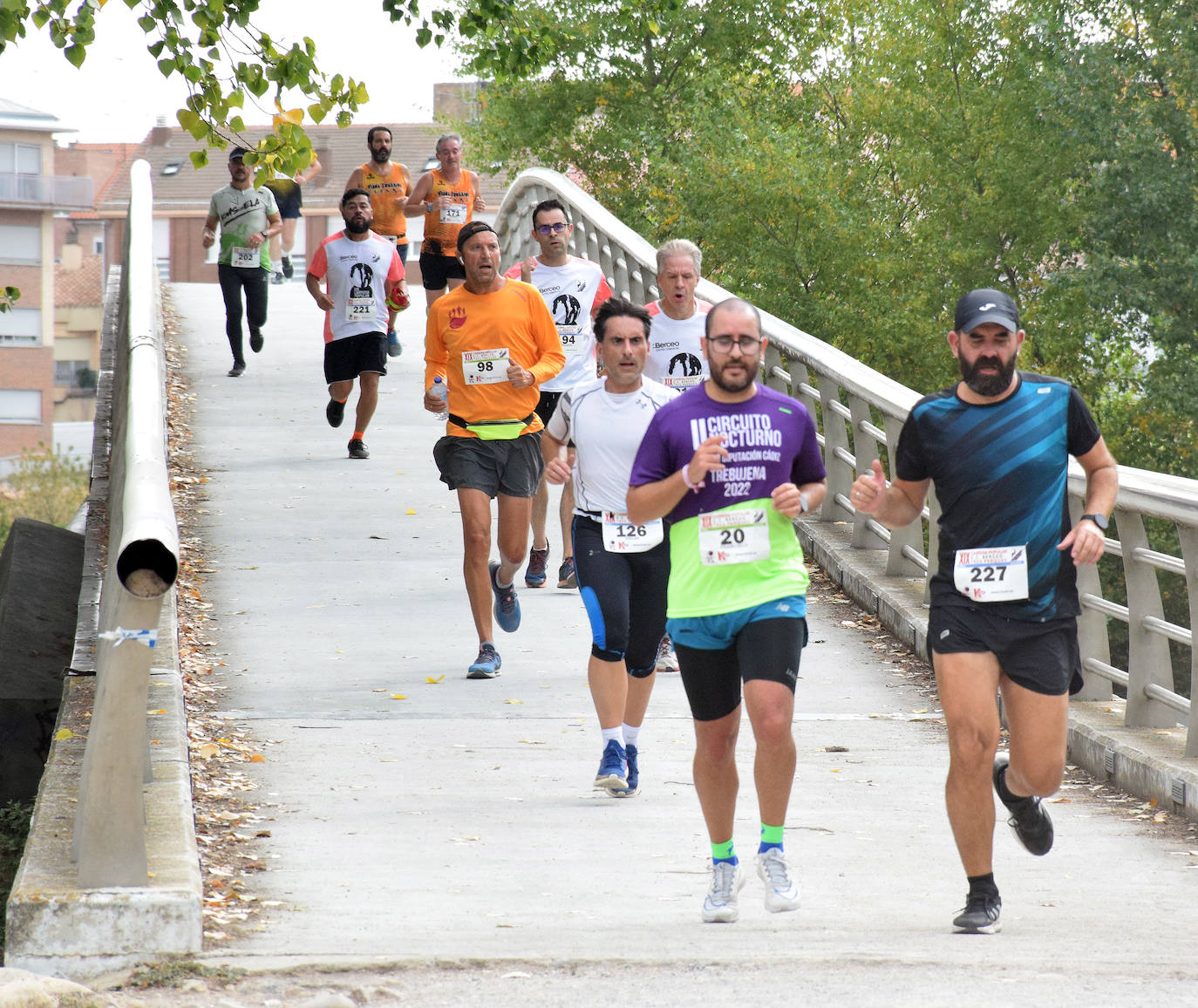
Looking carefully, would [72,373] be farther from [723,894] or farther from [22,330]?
[723,894]

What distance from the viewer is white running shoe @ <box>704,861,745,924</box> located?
16.8 feet

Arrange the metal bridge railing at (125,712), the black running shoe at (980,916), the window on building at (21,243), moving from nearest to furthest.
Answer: the metal bridge railing at (125,712) < the black running shoe at (980,916) < the window on building at (21,243)

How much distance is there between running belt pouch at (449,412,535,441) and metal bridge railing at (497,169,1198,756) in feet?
4.01

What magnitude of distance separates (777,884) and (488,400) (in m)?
3.94

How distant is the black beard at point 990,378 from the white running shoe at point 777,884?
1.45 meters

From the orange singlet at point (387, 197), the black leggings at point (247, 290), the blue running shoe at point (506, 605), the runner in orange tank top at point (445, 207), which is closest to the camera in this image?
the blue running shoe at point (506, 605)

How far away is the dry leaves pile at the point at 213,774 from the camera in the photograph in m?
5.27

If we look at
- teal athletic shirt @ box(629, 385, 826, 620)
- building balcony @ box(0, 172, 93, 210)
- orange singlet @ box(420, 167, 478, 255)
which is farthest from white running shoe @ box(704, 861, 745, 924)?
building balcony @ box(0, 172, 93, 210)

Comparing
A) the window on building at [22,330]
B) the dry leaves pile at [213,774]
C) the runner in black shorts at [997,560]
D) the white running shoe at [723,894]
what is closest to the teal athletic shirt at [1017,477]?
the runner in black shorts at [997,560]

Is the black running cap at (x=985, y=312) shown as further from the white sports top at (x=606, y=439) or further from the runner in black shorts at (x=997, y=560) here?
the white sports top at (x=606, y=439)

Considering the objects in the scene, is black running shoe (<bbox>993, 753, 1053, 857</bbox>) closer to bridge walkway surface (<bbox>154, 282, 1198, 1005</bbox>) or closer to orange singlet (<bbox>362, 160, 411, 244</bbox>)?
bridge walkway surface (<bbox>154, 282, 1198, 1005</bbox>)

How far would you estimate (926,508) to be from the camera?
27.1ft

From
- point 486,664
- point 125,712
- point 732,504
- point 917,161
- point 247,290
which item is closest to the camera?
point 125,712

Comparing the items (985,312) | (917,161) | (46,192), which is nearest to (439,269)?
(985,312)
